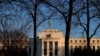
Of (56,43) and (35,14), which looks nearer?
(35,14)

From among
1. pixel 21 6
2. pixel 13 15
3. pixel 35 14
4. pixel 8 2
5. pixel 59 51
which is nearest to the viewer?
pixel 8 2

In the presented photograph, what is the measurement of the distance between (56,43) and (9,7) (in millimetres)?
106634

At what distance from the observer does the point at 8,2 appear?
2945cm

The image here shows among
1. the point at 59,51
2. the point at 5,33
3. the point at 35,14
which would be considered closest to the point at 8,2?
the point at 35,14

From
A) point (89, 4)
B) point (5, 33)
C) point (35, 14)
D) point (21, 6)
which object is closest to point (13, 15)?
point (21, 6)

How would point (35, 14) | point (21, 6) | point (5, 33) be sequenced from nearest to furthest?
point (21, 6), point (35, 14), point (5, 33)

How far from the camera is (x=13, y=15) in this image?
32.9 m

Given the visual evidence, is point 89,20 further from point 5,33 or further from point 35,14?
point 5,33

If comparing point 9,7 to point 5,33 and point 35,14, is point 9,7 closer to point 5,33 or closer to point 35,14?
point 35,14

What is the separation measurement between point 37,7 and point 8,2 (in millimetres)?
8308

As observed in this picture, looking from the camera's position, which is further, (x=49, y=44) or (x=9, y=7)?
(x=49, y=44)

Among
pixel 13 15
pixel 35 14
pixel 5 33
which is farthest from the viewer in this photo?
pixel 5 33

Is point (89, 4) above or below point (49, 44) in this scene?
above

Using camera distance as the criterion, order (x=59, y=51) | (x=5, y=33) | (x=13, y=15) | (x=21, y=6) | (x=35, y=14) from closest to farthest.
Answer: (x=13, y=15), (x=21, y=6), (x=35, y=14), (x=5, y=33), (x=59, y=51)
